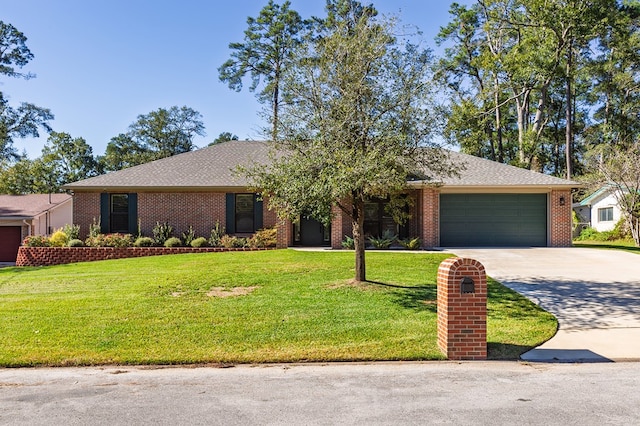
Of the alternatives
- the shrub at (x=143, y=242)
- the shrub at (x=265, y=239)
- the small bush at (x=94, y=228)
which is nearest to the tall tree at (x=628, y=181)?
the shrub at (x=265, y=239)

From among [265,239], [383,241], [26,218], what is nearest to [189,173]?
[265,239]

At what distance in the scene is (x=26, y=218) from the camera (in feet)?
79.9

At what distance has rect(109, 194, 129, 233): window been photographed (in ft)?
64.6

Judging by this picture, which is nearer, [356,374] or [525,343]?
[356,374]

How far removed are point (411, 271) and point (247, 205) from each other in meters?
9.20

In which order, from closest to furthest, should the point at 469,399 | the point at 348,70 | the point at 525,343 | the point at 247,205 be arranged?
1. the point at 469,399
2. the point at 525,343
3. the point at 348,70
4. the point at 247,205

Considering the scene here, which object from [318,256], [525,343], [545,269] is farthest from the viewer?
[318,256]

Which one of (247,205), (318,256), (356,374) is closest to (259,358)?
(356,374)

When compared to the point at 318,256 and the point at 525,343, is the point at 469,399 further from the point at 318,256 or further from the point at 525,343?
the point at 318,256

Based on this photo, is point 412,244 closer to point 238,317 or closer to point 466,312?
point 238,317

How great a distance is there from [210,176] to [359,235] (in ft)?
36.7

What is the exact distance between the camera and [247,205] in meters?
19.8

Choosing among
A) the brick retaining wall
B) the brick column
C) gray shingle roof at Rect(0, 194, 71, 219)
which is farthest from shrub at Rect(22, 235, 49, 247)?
the brick column

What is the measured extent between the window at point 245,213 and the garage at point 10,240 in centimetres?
1314
